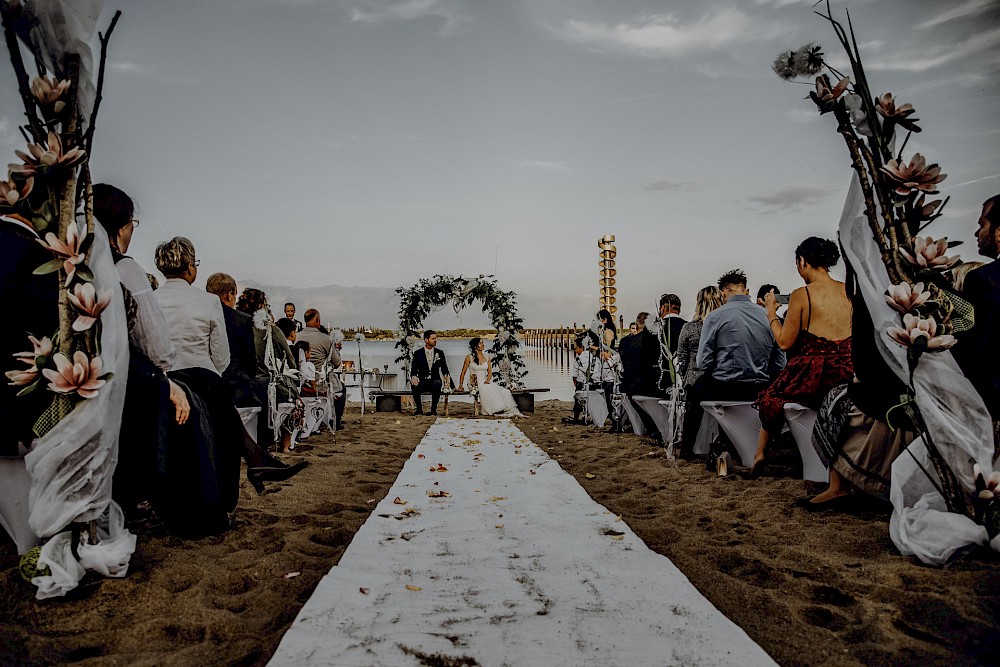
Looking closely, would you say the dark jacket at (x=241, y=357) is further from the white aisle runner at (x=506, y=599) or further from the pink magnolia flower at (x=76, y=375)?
the pink magnolia flower at (x=76, y=375)

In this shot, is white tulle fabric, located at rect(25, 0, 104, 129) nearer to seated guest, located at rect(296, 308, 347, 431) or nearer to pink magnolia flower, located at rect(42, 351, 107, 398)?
pink magnolia flower, located at rect(42, 351, 107, 398)

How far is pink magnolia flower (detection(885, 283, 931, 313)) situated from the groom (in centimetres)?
893

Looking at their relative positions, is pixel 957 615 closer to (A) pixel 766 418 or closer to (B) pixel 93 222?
(A) pixel 766 418

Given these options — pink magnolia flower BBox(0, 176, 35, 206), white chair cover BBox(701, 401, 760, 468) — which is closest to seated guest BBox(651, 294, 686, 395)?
white chair cover BBox(701, 401, 760, 468)

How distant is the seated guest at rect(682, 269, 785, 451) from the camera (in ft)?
16.3

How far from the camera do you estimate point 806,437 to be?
409cm

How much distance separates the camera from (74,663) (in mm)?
1828

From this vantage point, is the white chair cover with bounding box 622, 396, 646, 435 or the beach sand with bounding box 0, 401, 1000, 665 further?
the white chair cover with bounding box 622, 396, 646, 435

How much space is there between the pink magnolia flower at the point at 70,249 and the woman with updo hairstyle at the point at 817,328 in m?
3.82

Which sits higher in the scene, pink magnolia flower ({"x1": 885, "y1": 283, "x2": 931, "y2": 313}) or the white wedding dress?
pink magnolia flower ({"x1": 885, "y1": 283, "x2": 931, "y2": 313})

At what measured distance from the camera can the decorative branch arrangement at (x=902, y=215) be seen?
252 cm

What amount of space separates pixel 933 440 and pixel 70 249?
334 centimetres

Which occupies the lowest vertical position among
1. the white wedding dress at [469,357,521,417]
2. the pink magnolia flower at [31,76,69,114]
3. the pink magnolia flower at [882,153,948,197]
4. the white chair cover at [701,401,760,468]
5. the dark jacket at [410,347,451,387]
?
the white wedding dress at [469,357,521,417]

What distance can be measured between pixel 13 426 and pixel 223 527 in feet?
3.80
